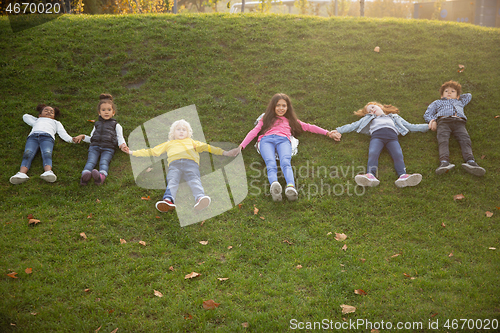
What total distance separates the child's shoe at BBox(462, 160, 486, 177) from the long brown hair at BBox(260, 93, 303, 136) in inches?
126

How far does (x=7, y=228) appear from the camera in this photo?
15.8 ft

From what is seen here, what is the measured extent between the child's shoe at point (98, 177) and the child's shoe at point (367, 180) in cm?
462

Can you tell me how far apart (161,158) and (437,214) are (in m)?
5.15

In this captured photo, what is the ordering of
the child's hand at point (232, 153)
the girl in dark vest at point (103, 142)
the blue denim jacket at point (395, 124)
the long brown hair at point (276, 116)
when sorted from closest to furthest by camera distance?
the girl in dark vest at point (103, 142)
the child's hand at point (232, 153)
the long brown hair at point (276, 116)
the blue denim jacket at point (395, 124)

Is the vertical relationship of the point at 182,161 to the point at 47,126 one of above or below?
below

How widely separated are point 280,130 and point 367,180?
201cm

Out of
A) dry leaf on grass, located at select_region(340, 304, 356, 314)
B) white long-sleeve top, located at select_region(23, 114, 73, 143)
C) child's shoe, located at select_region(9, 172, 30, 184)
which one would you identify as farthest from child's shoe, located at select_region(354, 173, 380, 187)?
child's shoe, located at select_region(9, 172, 30, 184)

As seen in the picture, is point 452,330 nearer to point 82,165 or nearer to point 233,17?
point 82,165

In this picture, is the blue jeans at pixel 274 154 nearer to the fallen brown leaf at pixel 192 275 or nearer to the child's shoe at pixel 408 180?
the child's shoe at pixel 408 180

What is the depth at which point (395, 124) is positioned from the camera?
6898 millimetres

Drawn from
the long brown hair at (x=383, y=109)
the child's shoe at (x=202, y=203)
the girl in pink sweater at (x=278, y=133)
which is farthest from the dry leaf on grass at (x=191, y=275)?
the long brown hair at (x=383, y=109)

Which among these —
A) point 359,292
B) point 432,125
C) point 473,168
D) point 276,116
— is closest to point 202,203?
point 359,292

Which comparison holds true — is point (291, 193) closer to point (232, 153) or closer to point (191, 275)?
point (232, 153)

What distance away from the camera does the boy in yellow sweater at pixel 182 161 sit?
5180 millimetres
